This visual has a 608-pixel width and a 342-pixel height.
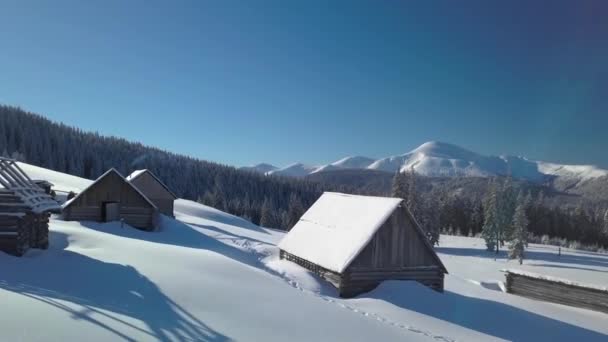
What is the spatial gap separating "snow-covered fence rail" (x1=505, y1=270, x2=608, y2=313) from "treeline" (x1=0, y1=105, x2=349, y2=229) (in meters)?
64.9

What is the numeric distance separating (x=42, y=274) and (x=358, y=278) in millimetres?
12840

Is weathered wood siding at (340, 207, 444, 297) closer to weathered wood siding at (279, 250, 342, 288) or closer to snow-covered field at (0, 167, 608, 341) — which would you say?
weathered wood siding at (279, 250, 342, 288)

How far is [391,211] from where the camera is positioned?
2002 centimetres

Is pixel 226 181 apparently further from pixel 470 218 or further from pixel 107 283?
pixel 107 283

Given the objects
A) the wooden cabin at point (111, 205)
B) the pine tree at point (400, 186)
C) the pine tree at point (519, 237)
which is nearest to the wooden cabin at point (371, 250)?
the wooden cabin at point (111, 205)

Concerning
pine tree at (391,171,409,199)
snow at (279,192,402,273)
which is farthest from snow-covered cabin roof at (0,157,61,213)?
pine tree at (391,171,409,199)

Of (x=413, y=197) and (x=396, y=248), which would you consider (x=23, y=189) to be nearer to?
(x=396, y=248)

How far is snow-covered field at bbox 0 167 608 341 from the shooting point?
28.6ft

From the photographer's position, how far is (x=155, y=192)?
43469mm

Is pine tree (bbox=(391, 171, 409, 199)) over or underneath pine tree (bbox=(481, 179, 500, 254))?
over

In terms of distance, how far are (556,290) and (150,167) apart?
132861 millimetres

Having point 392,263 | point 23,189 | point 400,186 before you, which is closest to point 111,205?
point 23,189

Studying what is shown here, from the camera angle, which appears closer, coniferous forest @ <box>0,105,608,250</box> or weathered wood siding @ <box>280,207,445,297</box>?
weathered wood siding @ <box>280,207,445,297</box>

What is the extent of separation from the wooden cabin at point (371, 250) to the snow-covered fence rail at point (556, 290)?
7054 mm
